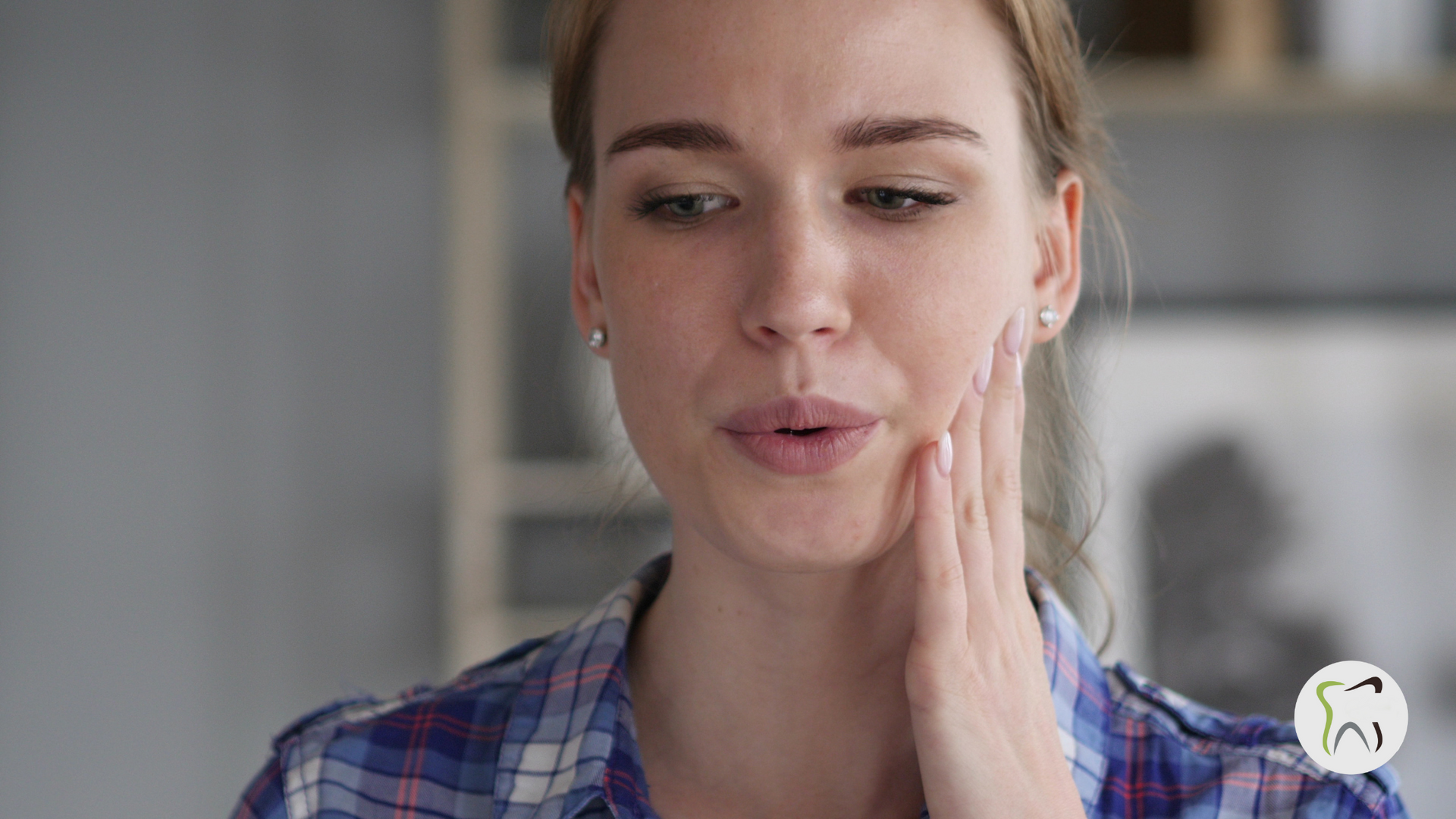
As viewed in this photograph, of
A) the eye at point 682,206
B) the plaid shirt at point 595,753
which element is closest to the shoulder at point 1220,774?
the plaid shirt at point 595,753

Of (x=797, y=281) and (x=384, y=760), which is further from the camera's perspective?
(x=384, y=760)

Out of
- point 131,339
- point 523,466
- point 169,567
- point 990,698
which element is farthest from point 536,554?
point 990,698

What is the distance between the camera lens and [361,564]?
252cm

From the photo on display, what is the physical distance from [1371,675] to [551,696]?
0.69 metres

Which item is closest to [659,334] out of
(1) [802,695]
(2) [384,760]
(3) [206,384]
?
(1) [802,695]

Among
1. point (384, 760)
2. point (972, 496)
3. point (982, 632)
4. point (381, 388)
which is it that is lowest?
point (384, 760)

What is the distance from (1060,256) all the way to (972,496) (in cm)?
27

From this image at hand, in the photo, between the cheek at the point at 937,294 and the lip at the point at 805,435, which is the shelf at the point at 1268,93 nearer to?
the cheek at the point at 937,294

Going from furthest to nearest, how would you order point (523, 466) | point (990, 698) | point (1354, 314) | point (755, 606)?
point (1354, 314) → point (523, 466) → point (755, 606) → point (990, 698)

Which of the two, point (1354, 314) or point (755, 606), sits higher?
point (1354, 314)

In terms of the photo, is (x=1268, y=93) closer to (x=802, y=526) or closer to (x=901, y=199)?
(x=901, y=199)

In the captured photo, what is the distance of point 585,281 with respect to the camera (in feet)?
3.58

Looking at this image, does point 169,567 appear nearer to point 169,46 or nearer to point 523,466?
point 523,466

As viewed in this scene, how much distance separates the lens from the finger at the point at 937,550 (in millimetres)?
909
